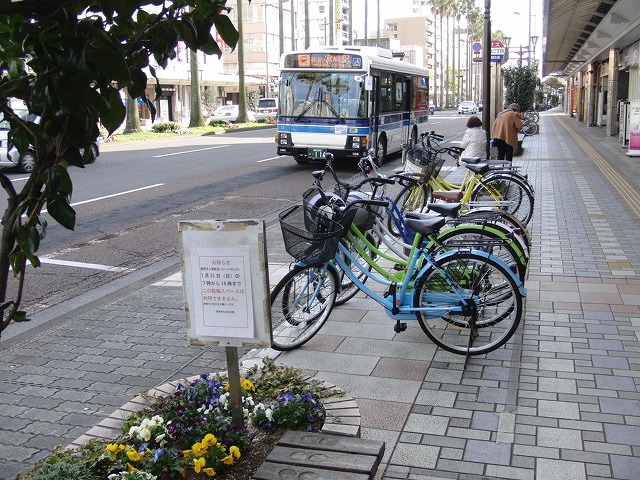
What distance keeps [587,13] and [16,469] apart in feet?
81.1

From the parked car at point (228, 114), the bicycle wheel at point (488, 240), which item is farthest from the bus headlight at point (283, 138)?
the parked car at point (228, 114)

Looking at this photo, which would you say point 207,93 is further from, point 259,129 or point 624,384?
point 624,384

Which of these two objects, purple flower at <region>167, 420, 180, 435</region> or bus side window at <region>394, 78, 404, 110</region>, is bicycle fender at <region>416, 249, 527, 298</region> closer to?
purple flower at <region>167, 420, 180, 435</region>

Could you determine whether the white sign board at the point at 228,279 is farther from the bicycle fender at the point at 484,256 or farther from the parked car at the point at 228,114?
the parked car at the point at 228,114

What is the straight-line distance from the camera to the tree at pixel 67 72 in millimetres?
1960

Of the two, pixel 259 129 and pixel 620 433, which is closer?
pixel 620 433

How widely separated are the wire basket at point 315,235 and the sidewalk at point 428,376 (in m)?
0.75

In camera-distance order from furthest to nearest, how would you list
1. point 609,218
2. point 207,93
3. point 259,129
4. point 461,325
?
point 207,93 → point 259,129 → point 609,218 → point 461,325

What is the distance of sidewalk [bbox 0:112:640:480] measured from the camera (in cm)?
372

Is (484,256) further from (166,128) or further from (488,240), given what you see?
(166,128)

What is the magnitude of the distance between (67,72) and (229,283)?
1.61 metres

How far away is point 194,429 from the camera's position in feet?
11.1

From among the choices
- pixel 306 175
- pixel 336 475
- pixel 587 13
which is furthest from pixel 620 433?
pixel 587 13

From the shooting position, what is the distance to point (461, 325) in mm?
5211
